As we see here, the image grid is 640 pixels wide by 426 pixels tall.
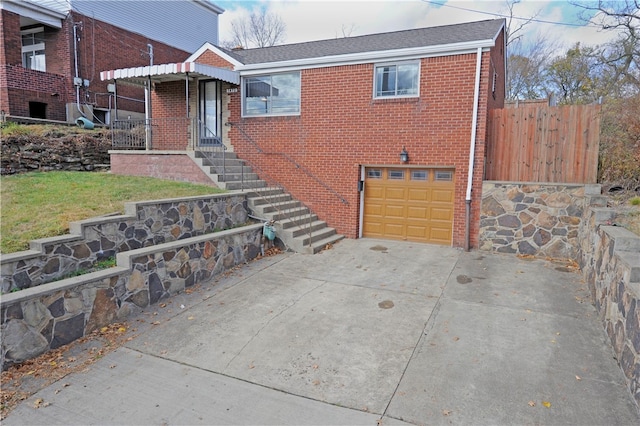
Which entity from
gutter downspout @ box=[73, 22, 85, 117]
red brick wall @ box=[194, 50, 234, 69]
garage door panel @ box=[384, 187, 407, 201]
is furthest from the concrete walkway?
gutter downspout @ box=[73, 22, 85, 117]

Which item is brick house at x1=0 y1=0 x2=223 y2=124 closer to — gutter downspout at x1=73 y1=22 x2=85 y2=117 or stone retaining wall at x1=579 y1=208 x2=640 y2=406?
gutter downspout at x1=73 y1=22 x2=85 y2=117

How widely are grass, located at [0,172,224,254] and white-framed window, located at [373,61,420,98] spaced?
4.74 m

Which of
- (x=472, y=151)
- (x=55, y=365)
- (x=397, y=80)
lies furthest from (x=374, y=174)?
(x=55, y=365)

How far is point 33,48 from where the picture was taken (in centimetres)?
1608

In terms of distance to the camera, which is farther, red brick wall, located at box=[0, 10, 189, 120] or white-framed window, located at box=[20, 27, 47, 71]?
white-framed window, located at box=[20, 27, 47, 71]

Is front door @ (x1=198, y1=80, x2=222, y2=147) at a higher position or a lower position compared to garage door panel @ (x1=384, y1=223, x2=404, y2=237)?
higher

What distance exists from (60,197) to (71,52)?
1099 cm

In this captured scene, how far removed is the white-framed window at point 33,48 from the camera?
15.8 m

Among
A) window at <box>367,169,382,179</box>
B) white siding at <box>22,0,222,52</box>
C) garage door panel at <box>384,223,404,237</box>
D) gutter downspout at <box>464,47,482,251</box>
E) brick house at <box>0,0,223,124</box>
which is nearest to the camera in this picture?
gutter downspout at <box>464,47,482,251</box>

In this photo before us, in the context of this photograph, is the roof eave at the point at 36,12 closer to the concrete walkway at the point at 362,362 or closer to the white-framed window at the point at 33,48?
the white-framed window at the point at 33,48

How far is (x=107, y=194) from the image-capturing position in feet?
25.0

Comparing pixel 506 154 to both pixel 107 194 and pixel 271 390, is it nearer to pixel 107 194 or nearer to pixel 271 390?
pixel 271 390

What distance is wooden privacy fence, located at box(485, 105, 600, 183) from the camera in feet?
27.1

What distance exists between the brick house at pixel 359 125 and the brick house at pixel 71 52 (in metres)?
3.64
